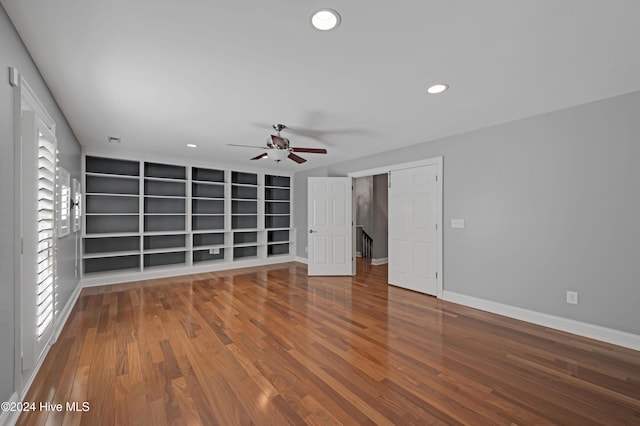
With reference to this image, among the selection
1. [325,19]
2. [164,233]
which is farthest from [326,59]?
[164,233]

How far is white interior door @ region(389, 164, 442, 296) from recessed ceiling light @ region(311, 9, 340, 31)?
3118 millimetres

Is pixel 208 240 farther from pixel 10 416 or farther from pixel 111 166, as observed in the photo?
pixel 10 416

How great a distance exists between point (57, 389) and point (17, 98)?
6.87 ft

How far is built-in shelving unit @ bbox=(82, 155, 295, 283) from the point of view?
5.06 metres

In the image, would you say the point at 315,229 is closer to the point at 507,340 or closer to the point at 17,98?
the point at 507,340

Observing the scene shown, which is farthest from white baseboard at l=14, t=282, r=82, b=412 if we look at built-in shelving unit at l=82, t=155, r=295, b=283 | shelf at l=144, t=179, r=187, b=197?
shelf at l=144, t=179, r=187, b=197

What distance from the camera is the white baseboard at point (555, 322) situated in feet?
8.58

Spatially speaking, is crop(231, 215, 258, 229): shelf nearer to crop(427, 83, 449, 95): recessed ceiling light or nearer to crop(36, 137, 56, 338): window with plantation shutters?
crop(36, 137, 56, 338): window with plantation shutters

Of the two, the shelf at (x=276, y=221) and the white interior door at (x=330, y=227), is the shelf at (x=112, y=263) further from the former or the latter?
the white interior door at (x=330, y=227)

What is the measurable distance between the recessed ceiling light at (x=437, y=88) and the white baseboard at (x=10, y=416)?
3918 mm

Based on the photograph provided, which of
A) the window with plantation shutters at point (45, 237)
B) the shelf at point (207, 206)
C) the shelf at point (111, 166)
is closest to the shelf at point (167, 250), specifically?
the shelf at point (207, 206)

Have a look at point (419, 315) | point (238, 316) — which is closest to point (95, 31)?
point (238, 316)

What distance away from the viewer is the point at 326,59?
2074 mm

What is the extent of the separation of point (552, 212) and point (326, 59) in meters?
3.12
